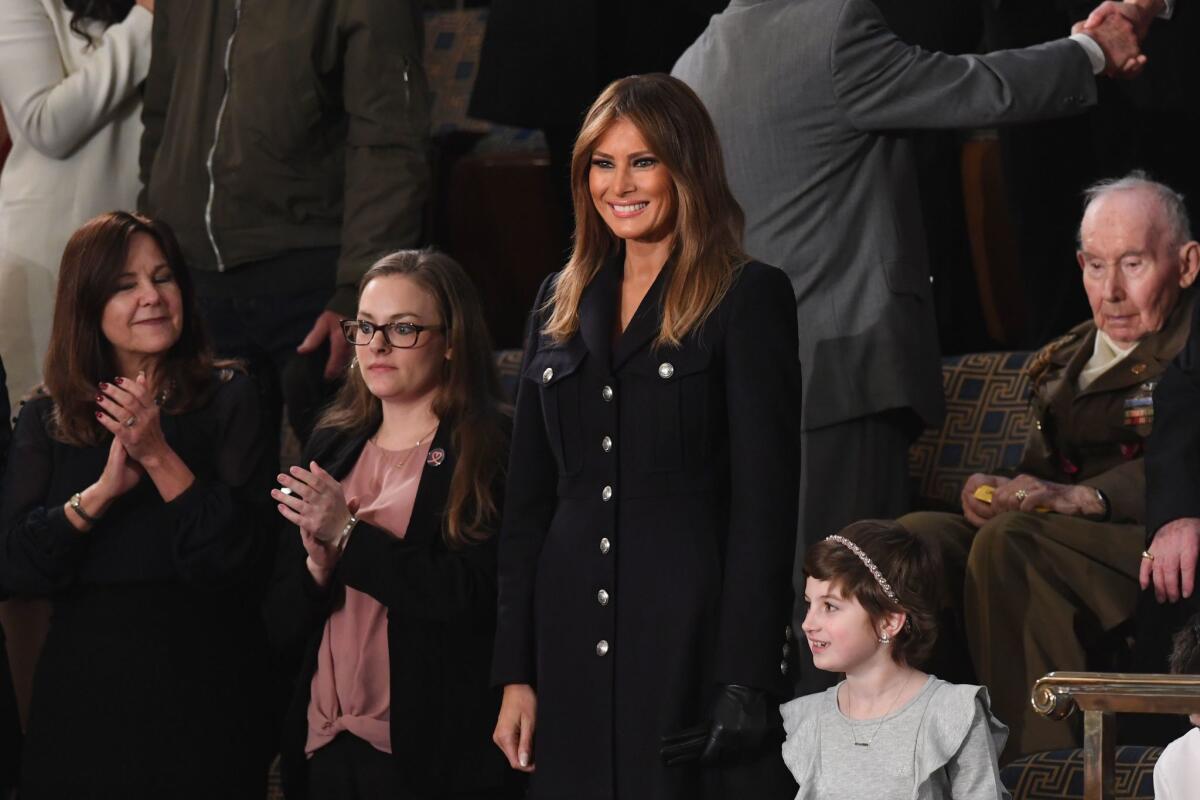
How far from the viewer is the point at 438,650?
3.71 meters

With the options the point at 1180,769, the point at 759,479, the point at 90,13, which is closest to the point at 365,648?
the point at 759,479

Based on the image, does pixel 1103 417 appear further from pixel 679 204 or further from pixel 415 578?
pixel 415 578

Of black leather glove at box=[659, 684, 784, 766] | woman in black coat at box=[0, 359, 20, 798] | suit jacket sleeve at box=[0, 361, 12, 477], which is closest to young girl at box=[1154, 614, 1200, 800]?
black leather glove at box=[659, 684, 784, 766]

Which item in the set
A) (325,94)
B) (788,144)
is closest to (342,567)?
(788,144)

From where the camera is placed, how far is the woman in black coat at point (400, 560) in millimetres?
3641

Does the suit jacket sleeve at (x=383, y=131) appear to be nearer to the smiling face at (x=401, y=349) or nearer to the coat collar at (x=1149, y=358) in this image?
the smiling face at (x=401, y=349)

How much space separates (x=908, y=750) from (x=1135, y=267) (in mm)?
1563

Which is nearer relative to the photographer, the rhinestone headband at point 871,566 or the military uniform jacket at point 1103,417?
the rhinestone headband at point 871,566

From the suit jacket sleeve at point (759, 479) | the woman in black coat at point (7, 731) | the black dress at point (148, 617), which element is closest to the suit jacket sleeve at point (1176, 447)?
the suit jacket sleeve at point (759, 479)

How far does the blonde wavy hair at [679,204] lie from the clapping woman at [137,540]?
1009mm

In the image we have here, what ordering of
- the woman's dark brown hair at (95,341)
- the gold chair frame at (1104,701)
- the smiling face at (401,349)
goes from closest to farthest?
the gold chair frame at (1104,701)
the smiling face at (401,349)
the woman's dark brown hair at (95,341)

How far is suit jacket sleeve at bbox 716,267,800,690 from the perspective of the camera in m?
3.09

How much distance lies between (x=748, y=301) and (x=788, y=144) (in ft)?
2.88

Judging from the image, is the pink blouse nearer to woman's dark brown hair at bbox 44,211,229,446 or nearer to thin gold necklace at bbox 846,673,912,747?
woman's dark brown hair at bbox 44,211,229,446
